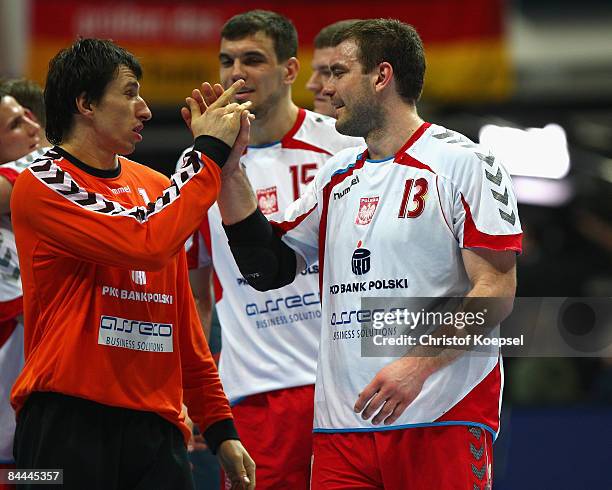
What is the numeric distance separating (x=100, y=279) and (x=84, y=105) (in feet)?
1.99

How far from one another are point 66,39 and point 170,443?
6.64 meters

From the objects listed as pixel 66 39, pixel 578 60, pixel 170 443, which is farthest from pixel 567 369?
pixel 578 60

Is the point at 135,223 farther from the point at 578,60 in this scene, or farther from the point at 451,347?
the point at 578,60

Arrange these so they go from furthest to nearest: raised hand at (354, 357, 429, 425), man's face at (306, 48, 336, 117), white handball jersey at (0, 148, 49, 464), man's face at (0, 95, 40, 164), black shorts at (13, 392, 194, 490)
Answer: man's face at (306, 48, 336, 117)
man's face at (0, 95, 40, 164)
white handball jersey at (0, 148, 49, 464)
raised hand at (354, 357, 429, 425)
black shorts at (13, 392, 194, 490)

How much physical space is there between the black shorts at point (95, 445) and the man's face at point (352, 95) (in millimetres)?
1326

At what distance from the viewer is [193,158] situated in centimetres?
372

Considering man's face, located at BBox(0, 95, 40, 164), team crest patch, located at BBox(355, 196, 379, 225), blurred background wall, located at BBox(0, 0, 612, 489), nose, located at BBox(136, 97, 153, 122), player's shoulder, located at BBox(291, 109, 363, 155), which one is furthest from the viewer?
blurred background wall, located at BBox(0, 0, 612, 489)

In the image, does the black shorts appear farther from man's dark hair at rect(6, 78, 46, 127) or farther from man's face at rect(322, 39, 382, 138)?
man's dark hair at rect(6, 78, 46, 127)

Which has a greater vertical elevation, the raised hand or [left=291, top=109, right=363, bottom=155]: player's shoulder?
[left=291, top=109, right=363, bottom=155]: player's shoulder

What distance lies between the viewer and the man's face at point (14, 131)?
5.17 meters

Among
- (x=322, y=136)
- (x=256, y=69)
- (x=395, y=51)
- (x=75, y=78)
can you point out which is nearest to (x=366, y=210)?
(x=395, y=51)

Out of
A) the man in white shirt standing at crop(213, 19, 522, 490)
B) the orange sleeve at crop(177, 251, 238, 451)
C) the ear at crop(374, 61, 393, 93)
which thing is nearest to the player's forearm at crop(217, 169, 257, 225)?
the man in white shirt standing at crop(213, 19, 522, 490)

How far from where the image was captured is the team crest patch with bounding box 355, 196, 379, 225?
412 cm

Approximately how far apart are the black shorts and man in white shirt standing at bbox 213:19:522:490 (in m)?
0.68
